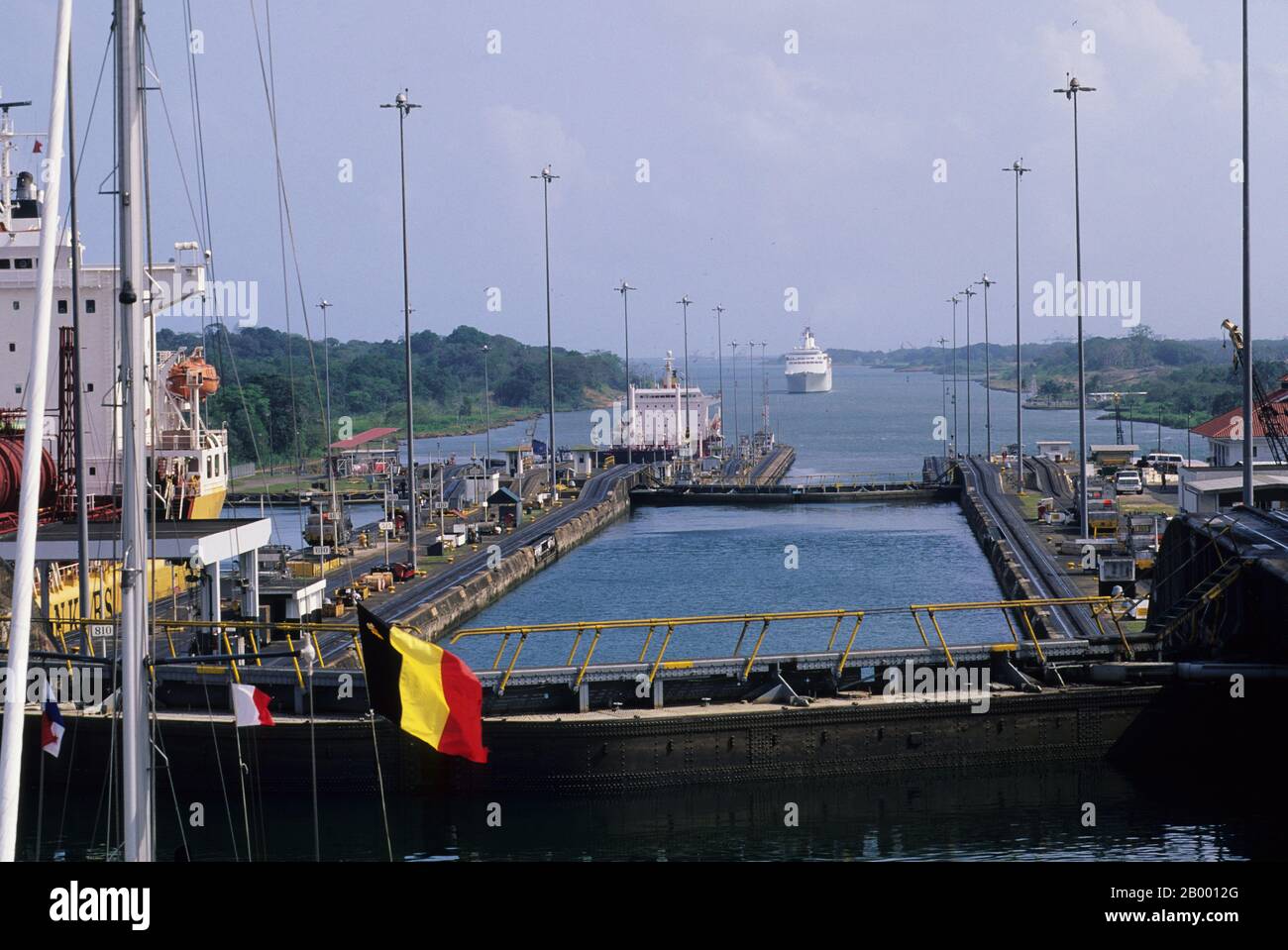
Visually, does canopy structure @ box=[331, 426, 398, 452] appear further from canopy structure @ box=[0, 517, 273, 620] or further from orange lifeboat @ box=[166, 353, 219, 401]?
canopy structure @ box=[0, 517, 273, 620]

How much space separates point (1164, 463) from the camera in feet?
290

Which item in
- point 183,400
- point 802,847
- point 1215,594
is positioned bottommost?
point 802,847

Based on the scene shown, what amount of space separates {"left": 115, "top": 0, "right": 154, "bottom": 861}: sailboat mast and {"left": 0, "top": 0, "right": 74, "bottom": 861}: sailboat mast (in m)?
1.14

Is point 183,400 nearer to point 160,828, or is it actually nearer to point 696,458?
point 160,828

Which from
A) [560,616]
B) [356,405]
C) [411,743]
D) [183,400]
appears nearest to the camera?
[411,743]

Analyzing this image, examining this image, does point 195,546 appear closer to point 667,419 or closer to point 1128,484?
point 1128,484

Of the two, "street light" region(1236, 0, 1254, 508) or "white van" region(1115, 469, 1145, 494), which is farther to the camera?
"white van" region(1115, 469, 1145, 494)

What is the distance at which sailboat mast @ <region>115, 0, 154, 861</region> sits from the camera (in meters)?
11.9

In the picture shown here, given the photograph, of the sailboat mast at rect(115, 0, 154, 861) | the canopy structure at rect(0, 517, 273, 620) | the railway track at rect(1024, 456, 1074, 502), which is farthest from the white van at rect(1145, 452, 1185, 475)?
the sailboat mast at rect(115, 0, 154, 861)

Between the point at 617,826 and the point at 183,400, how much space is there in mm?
33326

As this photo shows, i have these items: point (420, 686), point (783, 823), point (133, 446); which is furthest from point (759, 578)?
point (133, 446)
